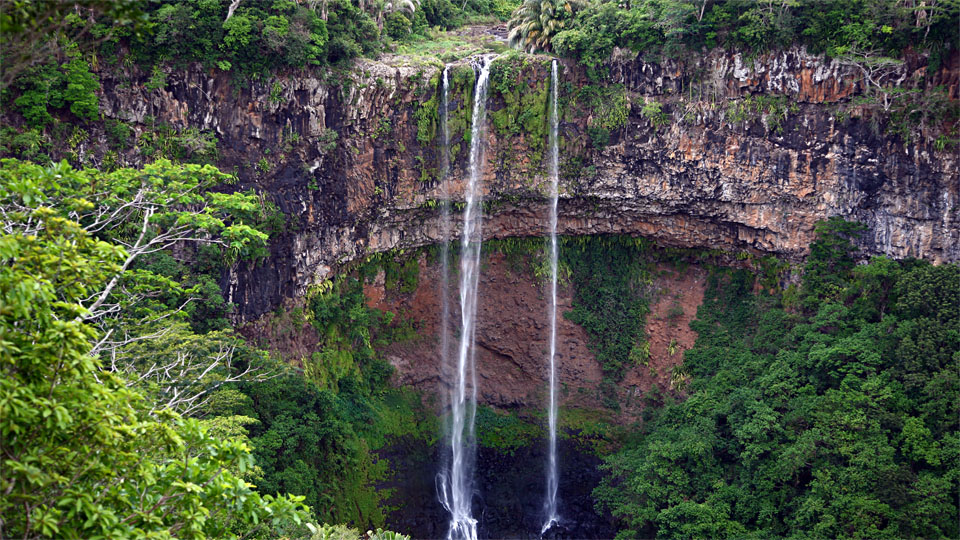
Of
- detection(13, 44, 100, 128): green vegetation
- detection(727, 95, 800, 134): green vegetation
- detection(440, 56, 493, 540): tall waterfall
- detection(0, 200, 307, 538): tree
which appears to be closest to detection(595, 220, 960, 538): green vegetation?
detection(727, 95, 800, 134): green vegetation

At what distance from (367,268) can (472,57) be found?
598 cm

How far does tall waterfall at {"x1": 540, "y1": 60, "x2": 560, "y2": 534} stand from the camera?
19.7 m

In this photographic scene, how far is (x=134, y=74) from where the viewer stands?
652 inches

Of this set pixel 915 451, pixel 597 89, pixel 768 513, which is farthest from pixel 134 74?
pixel 915 451

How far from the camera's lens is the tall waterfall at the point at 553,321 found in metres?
19.7

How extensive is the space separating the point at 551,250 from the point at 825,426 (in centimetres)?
881

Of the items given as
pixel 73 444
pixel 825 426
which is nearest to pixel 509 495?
pixel 825 426

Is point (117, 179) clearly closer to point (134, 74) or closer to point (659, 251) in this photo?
point (134, 74)

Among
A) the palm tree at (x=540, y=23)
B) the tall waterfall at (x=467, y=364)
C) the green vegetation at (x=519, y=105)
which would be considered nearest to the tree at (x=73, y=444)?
the tall waterfall at (x=467, y=364)

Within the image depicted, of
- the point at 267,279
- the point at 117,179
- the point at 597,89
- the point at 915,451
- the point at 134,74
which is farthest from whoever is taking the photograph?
the point at 597,89

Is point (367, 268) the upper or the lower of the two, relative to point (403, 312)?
upper

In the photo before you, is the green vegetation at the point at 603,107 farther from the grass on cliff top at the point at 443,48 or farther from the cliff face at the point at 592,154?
the grass on cliff top at the point at 443,48

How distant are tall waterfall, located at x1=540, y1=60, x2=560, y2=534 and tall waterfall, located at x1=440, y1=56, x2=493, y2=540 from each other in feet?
5.57

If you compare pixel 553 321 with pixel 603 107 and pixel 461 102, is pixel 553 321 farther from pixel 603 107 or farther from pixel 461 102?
pixel 461 102
